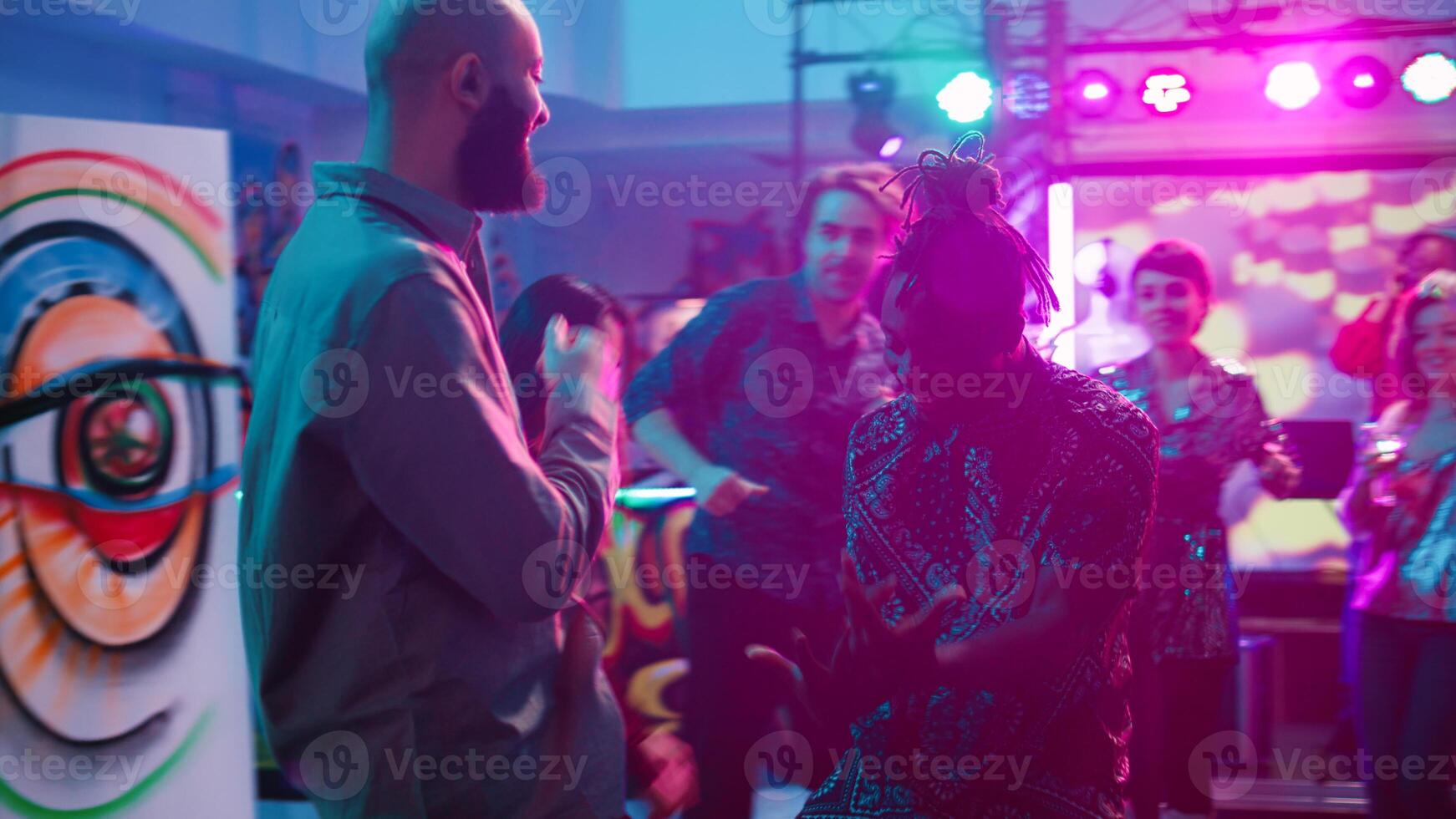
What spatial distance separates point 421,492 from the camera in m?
1.08

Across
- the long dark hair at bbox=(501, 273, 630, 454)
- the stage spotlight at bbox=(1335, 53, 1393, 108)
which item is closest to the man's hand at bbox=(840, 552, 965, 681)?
the long dark hair at bbox=(501, 273, 630, 454)

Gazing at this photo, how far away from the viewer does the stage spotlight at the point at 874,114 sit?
4.57 m

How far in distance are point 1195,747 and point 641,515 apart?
2.05 meters

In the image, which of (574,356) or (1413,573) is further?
(1413,573)

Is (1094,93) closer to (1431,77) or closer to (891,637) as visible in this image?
(1431,77)

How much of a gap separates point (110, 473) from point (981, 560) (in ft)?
7.51

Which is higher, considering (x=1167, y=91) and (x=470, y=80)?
(x=1167, y=91)

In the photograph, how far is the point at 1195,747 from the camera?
2770mm

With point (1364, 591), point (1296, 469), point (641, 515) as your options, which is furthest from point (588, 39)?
point (1364, 591)

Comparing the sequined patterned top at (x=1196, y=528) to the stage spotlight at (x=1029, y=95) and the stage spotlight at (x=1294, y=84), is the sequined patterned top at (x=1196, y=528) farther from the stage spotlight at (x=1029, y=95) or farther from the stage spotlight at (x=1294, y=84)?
the stage spotlight at (x=1294, y=84)

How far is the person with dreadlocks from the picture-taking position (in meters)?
1.16

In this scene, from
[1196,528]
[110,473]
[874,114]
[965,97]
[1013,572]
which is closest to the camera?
[1013,572]

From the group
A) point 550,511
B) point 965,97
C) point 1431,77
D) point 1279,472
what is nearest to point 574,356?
point 550,511

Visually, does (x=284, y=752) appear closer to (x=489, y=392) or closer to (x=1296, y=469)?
(x=489, y=392)
